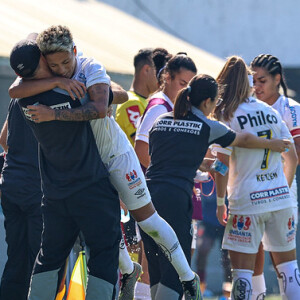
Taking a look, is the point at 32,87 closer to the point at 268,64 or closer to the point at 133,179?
the point at 133,179

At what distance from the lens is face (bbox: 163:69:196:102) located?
5734mm

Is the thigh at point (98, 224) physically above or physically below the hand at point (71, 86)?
below

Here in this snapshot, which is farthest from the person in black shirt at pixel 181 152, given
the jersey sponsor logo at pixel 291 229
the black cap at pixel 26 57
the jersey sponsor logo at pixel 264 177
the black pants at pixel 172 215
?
the black cap at pixel 26 57

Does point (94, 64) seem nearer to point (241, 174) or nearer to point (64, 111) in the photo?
point (64, 111)

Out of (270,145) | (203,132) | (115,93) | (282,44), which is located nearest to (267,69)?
(270,145)

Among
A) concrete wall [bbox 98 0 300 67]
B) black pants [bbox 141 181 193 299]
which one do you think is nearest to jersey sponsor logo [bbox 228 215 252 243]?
black pants [bbox 141 181 193 299]

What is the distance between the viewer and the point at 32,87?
14.0 ft

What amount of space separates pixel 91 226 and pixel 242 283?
1440 millimetres

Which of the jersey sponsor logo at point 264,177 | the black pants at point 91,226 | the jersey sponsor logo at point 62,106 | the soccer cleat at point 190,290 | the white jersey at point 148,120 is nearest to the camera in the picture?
the jersey sponsor logo at point 62,106

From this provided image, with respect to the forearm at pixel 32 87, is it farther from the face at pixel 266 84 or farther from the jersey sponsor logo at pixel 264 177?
the face at pixel 266 84

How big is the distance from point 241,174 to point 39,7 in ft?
13.8

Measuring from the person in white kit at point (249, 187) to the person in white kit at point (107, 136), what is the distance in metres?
0.69

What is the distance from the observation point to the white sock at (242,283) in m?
5.41

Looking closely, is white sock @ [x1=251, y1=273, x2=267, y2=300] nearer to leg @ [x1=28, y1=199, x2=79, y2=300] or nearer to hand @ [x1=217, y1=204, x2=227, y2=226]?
hand @ [x1=217, y1=204, x2=227, y2=226]
